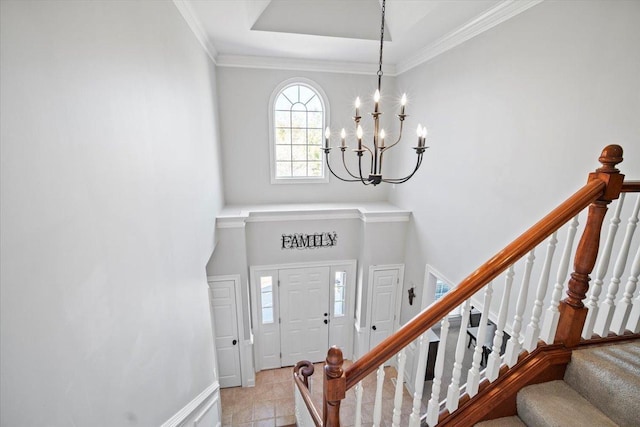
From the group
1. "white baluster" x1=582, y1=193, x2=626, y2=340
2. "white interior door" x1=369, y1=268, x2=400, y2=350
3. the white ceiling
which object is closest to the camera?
"white baluster" x1=582, y1=193, x2=626, y2=340

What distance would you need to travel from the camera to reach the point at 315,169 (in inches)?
202

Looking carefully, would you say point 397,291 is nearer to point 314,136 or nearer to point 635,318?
point 314,136

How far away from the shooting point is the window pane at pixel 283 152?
4.92 meters

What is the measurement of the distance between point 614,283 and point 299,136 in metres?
4.26

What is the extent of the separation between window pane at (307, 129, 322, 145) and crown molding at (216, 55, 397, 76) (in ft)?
3.07

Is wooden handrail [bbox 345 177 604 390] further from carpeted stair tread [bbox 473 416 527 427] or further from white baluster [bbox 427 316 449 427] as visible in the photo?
carpeted stair tread [bbox 473 416 527 427]

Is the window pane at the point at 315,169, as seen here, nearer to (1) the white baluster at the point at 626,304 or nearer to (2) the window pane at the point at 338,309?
(2) the window pane at the point at 338,309

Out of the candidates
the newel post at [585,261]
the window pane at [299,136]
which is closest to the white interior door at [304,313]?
the window pane at [299,136]

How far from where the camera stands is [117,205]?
4.84ft

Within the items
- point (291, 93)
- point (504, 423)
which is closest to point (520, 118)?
point (504, 423)

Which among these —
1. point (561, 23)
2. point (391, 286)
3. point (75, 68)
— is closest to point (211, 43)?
point (75, 68)

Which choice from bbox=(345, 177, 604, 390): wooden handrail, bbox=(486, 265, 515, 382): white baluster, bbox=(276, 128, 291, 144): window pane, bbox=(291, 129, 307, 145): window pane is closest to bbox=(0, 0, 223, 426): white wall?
bbox=(345, 177, 604, 390): wooden handrail

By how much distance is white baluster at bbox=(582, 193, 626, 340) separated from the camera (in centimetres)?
139

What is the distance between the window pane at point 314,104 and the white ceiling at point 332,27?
23.3 inches
